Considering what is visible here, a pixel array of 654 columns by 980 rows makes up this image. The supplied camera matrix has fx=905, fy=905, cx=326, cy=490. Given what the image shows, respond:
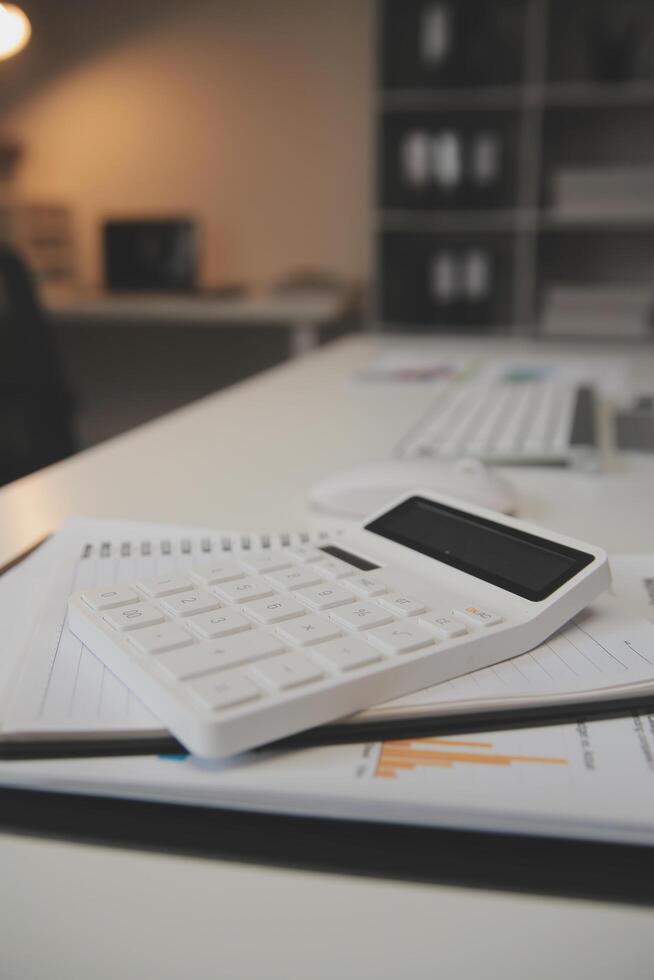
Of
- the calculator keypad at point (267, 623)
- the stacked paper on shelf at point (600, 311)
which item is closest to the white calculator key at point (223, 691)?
the calculator keypad at point (267, 623)

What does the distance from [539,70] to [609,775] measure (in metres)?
2.73

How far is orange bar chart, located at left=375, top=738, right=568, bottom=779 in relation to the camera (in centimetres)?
37

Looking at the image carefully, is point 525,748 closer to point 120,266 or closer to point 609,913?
point 609,913

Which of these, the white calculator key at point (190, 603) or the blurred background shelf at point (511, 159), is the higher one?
the blurred background shelf at point (511, 159)

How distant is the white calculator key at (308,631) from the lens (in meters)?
0.41

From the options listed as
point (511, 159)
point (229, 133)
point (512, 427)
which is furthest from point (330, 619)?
point (229, 133)

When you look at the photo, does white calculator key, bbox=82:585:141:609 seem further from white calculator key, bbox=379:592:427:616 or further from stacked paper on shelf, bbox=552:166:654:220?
stacked paper on shelf, bbox=552:166:654:220

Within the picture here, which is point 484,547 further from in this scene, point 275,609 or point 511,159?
point 511,159

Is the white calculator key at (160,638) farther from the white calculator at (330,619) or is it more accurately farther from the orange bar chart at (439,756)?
the orange bar chart at (439,756)

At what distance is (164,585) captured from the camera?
0.48 metres

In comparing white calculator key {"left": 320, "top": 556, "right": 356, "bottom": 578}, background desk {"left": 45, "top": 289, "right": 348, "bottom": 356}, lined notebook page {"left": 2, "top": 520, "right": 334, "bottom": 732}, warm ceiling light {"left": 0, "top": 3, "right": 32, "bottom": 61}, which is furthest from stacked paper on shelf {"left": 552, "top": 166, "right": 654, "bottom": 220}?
white calculator key {"left": 320, "top": 556, "right": 356, "bottom": 578}

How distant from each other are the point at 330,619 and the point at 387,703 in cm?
6

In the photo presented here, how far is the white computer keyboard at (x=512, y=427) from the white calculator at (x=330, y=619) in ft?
1.17

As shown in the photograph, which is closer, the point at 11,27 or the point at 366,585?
the point at 366,585
